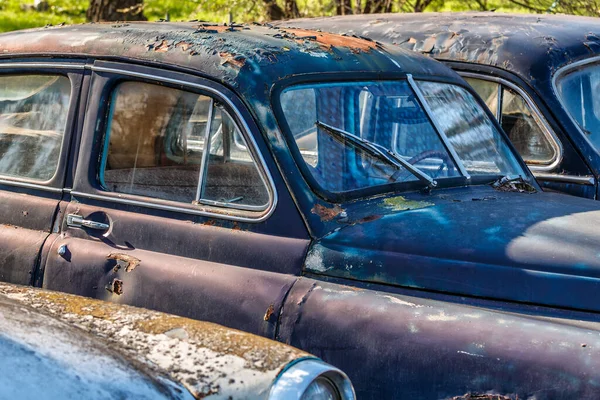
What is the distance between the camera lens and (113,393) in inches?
79.7

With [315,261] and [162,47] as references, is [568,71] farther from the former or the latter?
[315,261]

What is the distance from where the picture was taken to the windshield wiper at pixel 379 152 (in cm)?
341

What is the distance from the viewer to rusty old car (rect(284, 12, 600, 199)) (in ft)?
16.8

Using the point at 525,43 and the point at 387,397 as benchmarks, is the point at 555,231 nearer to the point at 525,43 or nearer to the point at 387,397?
the point at 387,397

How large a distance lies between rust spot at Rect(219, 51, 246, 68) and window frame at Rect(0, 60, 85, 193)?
61cm

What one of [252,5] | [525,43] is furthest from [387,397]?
[252,5]

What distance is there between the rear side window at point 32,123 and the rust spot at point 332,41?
94 cm

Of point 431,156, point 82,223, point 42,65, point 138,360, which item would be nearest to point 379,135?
point 431,156

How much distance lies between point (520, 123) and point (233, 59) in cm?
245

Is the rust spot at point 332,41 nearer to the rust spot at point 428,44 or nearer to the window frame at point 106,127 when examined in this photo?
the window frame at point 106,127

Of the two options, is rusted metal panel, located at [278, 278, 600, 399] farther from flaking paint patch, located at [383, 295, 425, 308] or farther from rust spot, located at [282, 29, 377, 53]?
rust spot, located at [282, 29, 377, 53]

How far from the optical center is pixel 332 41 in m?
3.86

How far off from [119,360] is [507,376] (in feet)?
3.66

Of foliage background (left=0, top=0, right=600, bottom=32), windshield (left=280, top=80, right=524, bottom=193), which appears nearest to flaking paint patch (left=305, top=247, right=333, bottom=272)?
windshield (left=280, top=80, right=524, bottom=193)
